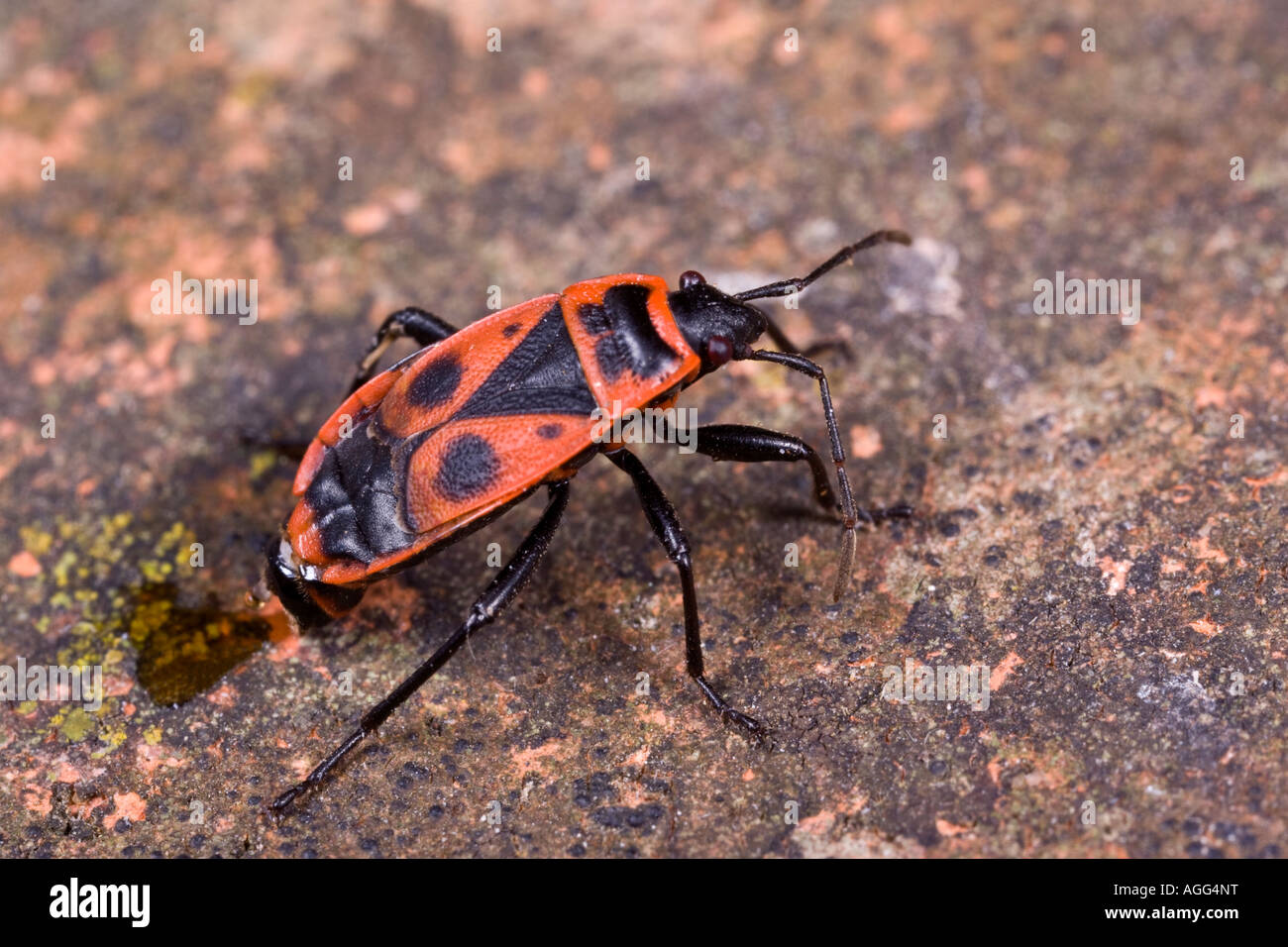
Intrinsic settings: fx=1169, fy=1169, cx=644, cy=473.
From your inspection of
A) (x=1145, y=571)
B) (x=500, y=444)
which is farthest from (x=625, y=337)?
(x=1145, y=571)

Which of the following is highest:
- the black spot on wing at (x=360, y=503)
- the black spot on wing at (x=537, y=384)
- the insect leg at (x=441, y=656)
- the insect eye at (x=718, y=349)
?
the insect eye at (x=718, y=349)

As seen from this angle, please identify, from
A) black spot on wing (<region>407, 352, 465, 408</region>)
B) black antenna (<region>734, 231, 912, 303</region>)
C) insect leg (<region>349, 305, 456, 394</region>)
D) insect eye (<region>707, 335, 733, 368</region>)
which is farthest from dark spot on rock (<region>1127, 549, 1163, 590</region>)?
insect leg (<region>349, 305, 456, 394</region>)

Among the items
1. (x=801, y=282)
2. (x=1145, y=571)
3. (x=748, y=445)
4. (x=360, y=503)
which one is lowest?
(x=1145, y=571)

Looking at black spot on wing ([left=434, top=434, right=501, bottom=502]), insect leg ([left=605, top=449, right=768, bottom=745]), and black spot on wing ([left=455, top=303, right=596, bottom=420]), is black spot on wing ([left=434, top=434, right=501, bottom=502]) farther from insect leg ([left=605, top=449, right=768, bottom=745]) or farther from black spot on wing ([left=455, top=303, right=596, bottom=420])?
insect leg ([left=605, top=449, right=768, bottom=745])

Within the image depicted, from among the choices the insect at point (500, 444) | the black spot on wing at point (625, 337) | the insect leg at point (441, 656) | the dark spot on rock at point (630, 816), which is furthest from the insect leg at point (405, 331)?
the dark spot on rock at point (630, 816)

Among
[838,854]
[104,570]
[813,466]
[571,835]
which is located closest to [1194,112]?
[813,466]

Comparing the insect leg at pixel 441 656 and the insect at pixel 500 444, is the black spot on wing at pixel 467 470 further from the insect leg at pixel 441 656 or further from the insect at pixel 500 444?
the insect leg at pixel 441 656

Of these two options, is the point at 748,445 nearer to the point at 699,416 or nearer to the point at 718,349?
the point at 718,349
